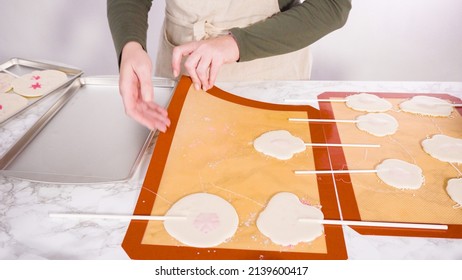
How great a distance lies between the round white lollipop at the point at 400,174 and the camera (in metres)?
0.82

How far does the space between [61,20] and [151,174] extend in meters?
1.66

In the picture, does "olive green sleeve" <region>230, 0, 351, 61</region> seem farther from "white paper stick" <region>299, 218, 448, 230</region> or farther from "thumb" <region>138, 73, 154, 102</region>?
"white paper stick" <region>299, 218, 448, 230</region>

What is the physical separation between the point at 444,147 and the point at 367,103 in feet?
0.76

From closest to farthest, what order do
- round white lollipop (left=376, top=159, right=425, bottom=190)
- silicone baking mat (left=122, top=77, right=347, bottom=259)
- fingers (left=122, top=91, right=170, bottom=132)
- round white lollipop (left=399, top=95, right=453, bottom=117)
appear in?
silicone baking mat (left=122, top=77, right=347, bottom=259) < round white lollipop (left=376, top=159, right=425, bottom=190) < fingers (left=122, top=91, right=170, bottom=132) < round white lollipop (left=399, top=95, right=453, bottom=117)

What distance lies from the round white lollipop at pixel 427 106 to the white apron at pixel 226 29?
1.26 feet

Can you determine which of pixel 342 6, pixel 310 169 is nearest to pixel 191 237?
pixel 310 169

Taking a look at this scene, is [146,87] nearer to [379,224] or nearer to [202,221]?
[202,221]

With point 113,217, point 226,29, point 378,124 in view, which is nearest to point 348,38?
point 226,29

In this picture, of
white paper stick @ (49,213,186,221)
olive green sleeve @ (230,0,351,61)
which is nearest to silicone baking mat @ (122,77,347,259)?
white paper stick @ (49,213,186,221)

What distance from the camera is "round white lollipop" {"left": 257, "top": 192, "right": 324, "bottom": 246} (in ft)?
2.32

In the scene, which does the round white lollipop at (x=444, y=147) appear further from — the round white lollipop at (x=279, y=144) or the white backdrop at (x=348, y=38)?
the white backdrop at (x=348, y=38)

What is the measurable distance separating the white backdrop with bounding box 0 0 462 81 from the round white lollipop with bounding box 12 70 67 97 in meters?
0.98

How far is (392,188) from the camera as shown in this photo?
813mm

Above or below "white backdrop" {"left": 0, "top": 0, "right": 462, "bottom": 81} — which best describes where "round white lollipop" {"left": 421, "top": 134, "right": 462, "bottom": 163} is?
above
